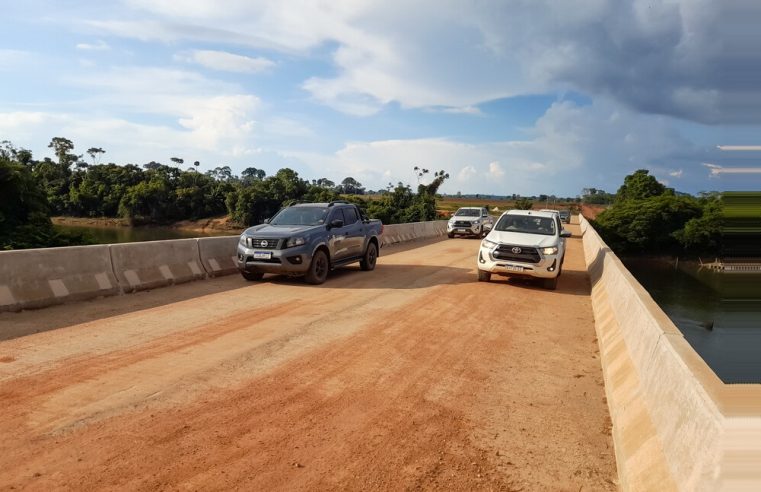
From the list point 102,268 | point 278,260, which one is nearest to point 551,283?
point 278,260

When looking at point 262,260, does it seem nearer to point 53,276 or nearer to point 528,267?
point 53,276

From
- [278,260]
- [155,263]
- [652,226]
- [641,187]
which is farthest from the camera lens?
[641,187]

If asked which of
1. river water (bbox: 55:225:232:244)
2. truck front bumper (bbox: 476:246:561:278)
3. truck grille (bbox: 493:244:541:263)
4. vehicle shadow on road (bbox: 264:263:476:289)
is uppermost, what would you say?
truck grille (bbox: 493:244:541:263)

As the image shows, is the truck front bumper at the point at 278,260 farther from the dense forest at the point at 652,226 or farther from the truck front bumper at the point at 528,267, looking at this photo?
the dense forest at the point at 652,226

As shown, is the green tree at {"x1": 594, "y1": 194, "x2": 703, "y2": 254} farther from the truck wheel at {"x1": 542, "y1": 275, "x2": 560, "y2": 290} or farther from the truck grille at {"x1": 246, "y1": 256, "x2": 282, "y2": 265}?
the truck grille at {"x1": 246, "y1": 256, "x2": 282, "y2": 265}

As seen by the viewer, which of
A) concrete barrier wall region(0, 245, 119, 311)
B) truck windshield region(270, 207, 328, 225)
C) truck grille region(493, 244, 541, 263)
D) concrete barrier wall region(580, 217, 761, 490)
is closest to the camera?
concrete barrier wall region(580, 217, 761, 490)

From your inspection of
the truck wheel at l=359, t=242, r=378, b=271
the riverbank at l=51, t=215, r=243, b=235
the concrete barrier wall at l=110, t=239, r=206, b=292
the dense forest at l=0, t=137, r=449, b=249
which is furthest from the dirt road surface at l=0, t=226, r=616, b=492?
the riverbank at l=51, t=215, r=243, b=235

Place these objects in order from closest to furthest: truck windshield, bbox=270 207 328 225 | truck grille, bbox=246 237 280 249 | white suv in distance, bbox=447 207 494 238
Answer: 1. truck grille, bbox=246 237 280 249
2. truck windshield, bbox=270 207 328 225
3. white suv in distance, bbox=447 207 494 238

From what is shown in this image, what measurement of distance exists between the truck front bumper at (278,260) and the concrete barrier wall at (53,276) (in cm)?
269

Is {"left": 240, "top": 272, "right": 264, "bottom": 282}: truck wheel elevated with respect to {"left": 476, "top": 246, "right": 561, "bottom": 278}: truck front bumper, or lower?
lower

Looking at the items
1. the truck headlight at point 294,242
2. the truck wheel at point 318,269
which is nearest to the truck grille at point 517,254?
the truck wheel at point 318,269

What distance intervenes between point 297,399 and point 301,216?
7.98 m

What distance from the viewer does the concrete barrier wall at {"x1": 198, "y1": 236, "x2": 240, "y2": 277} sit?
11.9m

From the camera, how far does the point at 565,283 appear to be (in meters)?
13.1
